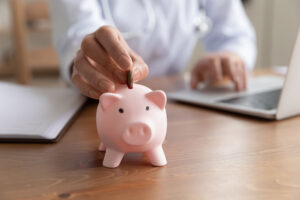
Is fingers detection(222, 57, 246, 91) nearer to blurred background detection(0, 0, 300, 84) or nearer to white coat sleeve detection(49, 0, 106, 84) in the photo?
white coat sleeve detection(49, 0, 106, 84)

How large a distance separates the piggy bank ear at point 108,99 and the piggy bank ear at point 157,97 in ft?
0.10

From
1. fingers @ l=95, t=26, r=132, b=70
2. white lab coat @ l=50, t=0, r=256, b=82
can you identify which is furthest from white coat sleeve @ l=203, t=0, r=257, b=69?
fingers @ l=95, t=26, r=132, b=70

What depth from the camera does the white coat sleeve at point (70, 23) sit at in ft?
2.25

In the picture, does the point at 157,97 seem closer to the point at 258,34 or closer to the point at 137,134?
the point at 137,134

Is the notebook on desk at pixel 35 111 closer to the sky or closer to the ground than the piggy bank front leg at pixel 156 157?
closer to the ground

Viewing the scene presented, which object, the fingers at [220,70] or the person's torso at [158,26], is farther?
the person's torso at [158,26]

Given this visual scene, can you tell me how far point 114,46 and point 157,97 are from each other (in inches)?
3.2

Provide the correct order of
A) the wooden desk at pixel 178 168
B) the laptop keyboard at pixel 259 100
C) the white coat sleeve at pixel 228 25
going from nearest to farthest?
the wooden desk at pixel 178 168 → the laptop keyboard at pixel 259 100 → the white coat sleeve at pixel 228 25

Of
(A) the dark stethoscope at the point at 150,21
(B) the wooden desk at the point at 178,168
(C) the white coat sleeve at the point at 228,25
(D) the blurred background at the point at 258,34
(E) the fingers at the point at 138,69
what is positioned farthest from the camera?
(D) the blurred background at the point at 258,34

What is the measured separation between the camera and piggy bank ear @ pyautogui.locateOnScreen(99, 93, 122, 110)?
1.18 feet

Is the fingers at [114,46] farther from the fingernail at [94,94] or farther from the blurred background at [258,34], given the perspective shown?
the blurred background at [258,34]

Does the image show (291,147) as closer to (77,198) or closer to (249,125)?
(249,125)

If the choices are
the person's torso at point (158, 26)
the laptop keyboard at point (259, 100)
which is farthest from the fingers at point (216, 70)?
the person's torso at point (158, 26)

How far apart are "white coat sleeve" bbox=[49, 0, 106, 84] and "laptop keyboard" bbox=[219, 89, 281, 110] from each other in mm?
306
